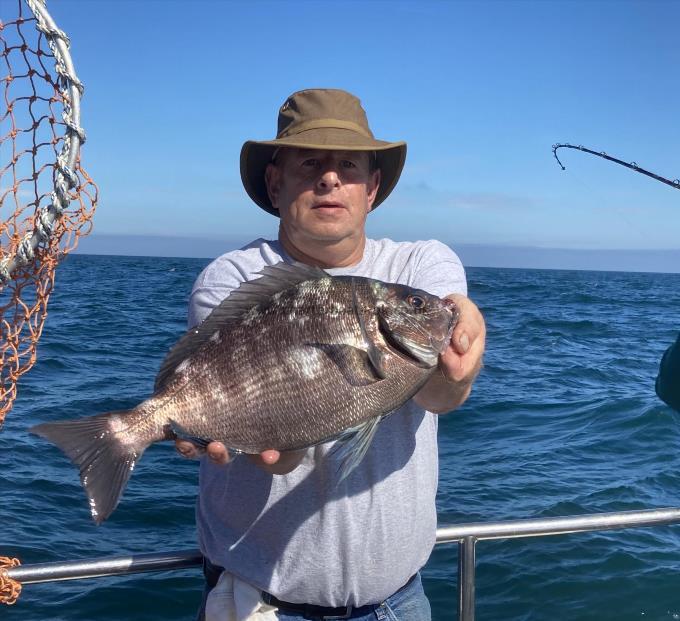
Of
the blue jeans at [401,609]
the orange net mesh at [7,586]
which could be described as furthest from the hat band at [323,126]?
the orange net mesh at [7,586]

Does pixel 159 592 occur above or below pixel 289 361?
below

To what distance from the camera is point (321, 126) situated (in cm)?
282

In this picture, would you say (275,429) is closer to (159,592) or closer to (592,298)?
(159,592)

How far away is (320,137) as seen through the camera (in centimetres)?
275

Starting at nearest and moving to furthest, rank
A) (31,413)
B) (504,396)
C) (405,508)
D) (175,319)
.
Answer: (405,508)
(31,413)
(504,396)
(175,319)

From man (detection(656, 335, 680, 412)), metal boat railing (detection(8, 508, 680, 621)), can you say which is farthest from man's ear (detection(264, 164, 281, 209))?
man (detection(656, 335, 680, 412))

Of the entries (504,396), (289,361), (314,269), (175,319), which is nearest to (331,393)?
(289,361)

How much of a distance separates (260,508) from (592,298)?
44933 mm

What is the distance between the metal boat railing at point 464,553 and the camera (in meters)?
2.69

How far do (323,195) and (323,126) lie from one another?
0.28m

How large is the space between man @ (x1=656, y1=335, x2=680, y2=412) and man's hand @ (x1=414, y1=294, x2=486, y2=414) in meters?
0.58

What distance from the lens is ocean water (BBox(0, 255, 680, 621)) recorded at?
21.6 ft

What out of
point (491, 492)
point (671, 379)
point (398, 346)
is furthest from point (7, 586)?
point (491, 492)

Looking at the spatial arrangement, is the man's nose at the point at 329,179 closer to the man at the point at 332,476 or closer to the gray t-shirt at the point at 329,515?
the man at the point at 332,476
